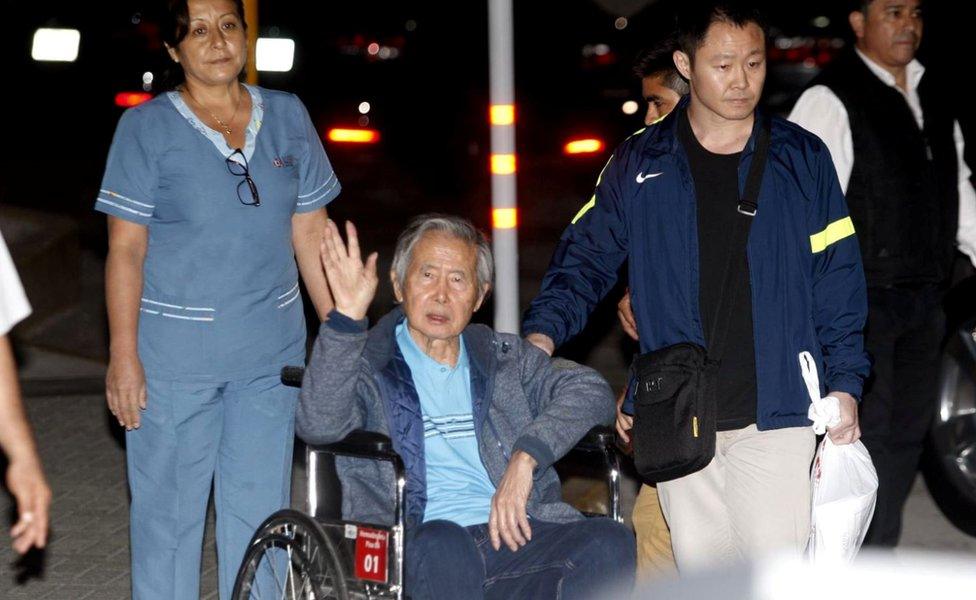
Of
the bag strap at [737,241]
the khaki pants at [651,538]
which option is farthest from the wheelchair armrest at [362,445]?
the khaki pants at [651,538]

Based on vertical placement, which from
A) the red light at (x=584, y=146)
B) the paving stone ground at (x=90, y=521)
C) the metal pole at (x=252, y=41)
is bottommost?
the paving stone ground at (x=90, y=521)

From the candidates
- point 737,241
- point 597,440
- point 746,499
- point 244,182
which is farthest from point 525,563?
point 244,182

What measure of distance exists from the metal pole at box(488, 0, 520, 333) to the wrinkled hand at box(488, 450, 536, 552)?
2.33 meters

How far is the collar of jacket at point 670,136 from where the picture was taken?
442 centimetres

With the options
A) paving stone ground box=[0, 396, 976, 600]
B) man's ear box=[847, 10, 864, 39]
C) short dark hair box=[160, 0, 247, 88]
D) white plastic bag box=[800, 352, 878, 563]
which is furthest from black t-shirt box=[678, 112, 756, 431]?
paving stone ground box=[0, 396, 976, 600]

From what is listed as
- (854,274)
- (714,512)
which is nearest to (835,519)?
(714,512)

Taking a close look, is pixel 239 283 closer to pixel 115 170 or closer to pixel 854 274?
pixel 115 170

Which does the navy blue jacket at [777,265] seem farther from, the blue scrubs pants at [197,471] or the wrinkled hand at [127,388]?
the wrinkled hand at [127,388]

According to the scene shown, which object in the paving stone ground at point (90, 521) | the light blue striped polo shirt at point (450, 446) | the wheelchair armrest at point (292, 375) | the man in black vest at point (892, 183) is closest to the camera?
the light blue striped polo shirt at point (450, 446)

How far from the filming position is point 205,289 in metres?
4.80

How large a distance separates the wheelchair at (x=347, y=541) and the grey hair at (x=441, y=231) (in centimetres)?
55

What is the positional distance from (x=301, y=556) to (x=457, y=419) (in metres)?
0.64

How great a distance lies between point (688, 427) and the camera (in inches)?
171

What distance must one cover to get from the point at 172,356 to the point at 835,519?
2018 millimetres
